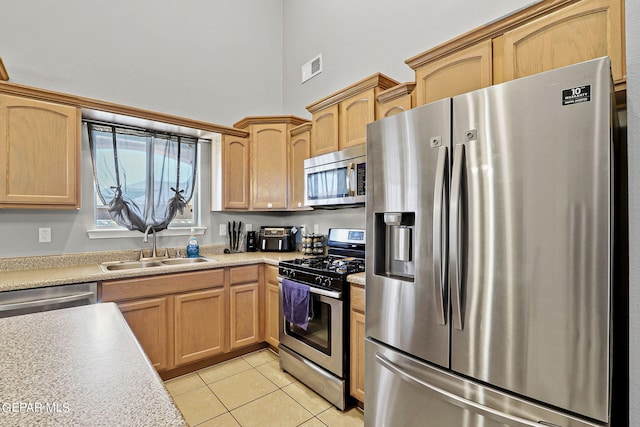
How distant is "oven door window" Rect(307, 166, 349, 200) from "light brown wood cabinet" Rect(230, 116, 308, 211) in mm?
510

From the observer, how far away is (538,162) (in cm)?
117

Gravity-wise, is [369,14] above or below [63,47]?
above

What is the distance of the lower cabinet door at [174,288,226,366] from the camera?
2.55 metres

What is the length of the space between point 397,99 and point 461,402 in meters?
1.81

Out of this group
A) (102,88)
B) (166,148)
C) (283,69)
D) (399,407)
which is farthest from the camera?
(283,69)

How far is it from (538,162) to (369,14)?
257 cm

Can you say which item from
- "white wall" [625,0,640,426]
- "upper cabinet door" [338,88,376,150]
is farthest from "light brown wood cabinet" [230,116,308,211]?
"white wall" [625,0,640,426]

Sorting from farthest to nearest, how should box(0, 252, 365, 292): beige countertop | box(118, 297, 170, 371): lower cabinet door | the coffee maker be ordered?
the coffee maker → box(118, 297, 170, 371): lower cabinet door → box(0, 252, 365, 292): beige countertop

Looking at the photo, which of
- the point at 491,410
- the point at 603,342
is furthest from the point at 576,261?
the point at 491,410

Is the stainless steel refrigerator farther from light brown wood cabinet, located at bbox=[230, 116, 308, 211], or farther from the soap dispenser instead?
the soap dispenser

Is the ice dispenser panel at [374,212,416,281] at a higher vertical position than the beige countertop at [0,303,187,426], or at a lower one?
higher

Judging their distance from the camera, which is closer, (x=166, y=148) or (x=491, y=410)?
(x=491, y=410)

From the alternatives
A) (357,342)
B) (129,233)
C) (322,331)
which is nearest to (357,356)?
(357,342)

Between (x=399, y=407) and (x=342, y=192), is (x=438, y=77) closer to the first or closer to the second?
(x=342, y=192)
